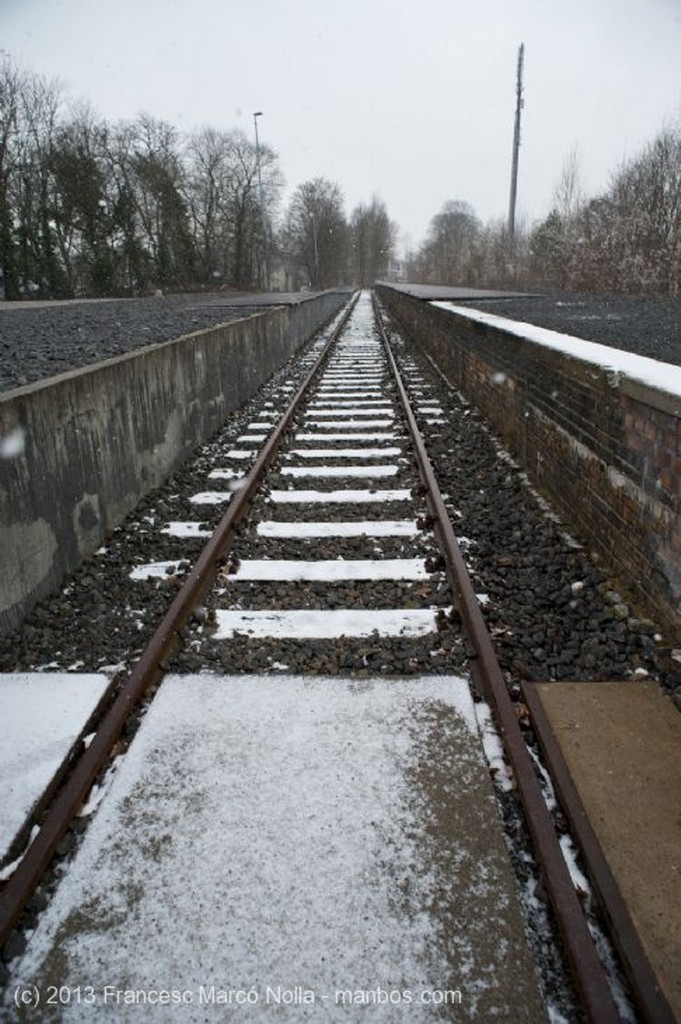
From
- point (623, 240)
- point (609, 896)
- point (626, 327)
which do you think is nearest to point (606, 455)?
point (609, 896)

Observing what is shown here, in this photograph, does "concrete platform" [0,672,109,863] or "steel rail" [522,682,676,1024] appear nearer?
"steel rail" [522,682,676,1024]

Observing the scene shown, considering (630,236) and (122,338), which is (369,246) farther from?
(122,338)

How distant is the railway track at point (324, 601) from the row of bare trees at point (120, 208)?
41844mm

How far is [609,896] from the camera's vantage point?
6.48 ft

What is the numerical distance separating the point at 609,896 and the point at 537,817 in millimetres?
312

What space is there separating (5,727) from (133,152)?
201 feet

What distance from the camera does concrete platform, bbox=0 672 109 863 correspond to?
2393mm

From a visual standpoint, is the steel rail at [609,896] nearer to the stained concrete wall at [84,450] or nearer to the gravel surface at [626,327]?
the stained concrete wall at [84,450]

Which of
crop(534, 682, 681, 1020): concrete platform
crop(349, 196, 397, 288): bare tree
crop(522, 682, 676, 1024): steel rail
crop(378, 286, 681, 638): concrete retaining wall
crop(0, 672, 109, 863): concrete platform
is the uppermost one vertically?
crop(349, 196, 397, 288): bare tree

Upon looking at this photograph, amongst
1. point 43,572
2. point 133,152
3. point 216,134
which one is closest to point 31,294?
point 133,152

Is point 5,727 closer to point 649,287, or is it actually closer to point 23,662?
point 23,662

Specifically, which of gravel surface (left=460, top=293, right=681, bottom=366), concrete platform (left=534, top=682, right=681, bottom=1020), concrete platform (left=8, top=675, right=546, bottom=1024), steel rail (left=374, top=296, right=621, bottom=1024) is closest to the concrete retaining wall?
concrete platform (left=534, top=682, right=681, bottom=1020)

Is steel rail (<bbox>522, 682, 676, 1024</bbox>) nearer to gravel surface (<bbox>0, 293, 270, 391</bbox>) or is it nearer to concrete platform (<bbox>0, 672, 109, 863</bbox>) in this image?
concrete platform (<bbox>0, 672, 109, 863</bbox>)

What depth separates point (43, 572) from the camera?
13.1ft
